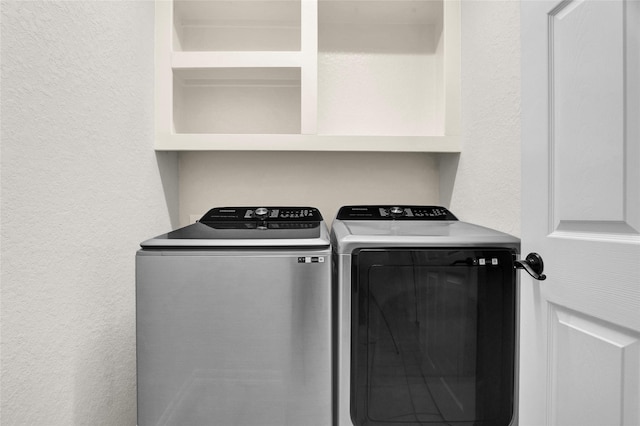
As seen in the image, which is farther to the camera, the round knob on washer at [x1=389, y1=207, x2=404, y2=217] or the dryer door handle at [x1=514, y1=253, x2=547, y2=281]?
the round knob on washer at [x1=389, y1=207, x2=404, y2=217]

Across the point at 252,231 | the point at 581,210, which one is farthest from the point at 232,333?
the point at 581,210

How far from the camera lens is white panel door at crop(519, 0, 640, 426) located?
30.3 inches

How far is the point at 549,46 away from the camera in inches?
39.0

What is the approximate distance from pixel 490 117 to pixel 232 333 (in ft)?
4.05

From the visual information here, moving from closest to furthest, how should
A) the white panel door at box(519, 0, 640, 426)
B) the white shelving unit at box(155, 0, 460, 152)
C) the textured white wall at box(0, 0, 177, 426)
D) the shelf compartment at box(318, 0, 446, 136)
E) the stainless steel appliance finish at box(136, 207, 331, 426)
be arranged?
the white panel door at box(519, 0, 640, 426), the textured white wall at box(0, 0, 177, 426), the stainless steel appliance finish at box(136, 207, 331, 426), the white shelving unit at box(155, 0, 460, 152), the shelf compartment at box(318, 0, 446, 136)

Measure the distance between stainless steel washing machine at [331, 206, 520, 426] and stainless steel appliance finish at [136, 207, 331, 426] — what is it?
0.10 m

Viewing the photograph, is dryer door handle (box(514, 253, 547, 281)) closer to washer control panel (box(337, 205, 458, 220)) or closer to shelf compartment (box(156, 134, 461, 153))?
washer control panel (box(337, 205, 458, 220))

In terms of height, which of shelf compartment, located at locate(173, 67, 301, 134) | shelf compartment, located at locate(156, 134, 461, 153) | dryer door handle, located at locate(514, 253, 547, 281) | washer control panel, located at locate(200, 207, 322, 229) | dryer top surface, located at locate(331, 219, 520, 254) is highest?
shelf compartment, located at locate(173, 67, 301, 134)

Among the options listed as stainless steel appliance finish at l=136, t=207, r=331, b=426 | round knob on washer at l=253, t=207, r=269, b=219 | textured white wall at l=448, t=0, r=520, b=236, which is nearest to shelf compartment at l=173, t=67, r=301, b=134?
round knob on washer at l=253, t=207, r=269, b=219

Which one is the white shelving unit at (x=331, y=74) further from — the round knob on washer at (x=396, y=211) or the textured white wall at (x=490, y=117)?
the round knob on washer at (x=396, y=211)

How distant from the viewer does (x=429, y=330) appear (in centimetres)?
124

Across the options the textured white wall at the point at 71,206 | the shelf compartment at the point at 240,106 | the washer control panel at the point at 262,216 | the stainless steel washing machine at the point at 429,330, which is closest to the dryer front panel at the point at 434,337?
the stainless steel washing machine at the point at 429,330

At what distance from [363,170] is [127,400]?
1.47 m

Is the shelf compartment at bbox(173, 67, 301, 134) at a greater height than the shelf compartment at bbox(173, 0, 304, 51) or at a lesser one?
lesser
